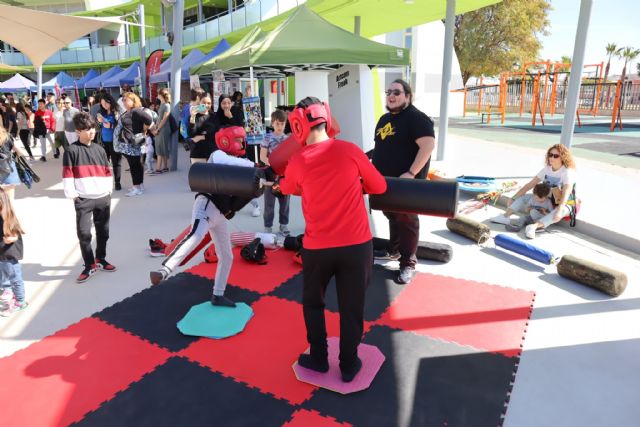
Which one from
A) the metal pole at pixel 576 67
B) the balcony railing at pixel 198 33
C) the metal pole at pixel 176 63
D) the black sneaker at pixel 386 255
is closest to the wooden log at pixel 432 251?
the black sneaker at pixel 386 255

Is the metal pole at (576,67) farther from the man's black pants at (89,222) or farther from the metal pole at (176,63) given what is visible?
the metal pole at (176,63)

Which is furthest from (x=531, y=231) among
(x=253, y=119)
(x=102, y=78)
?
(x=102, y=78)

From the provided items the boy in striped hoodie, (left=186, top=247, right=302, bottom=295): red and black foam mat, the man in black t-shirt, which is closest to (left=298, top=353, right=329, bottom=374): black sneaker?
(left=186, top=247, right=302, bottom=295): red and black foam mat

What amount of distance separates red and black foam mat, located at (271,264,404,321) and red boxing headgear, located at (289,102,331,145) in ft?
6.24

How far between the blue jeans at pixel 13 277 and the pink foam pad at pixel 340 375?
2.69 metres

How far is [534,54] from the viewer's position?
3100cm

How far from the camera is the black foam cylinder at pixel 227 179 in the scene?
2893 millimetres

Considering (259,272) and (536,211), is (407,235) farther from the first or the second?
(536,211)

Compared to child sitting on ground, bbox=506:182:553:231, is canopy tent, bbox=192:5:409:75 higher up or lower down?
higher up

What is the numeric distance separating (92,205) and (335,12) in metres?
9.48

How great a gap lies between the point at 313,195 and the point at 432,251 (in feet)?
9.21

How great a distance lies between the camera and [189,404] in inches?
109

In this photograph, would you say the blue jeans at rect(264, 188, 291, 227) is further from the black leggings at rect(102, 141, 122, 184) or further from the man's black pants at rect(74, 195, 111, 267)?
the black leggings at rect(102, 141, 122, 184)

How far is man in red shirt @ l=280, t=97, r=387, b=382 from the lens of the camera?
2.51m
